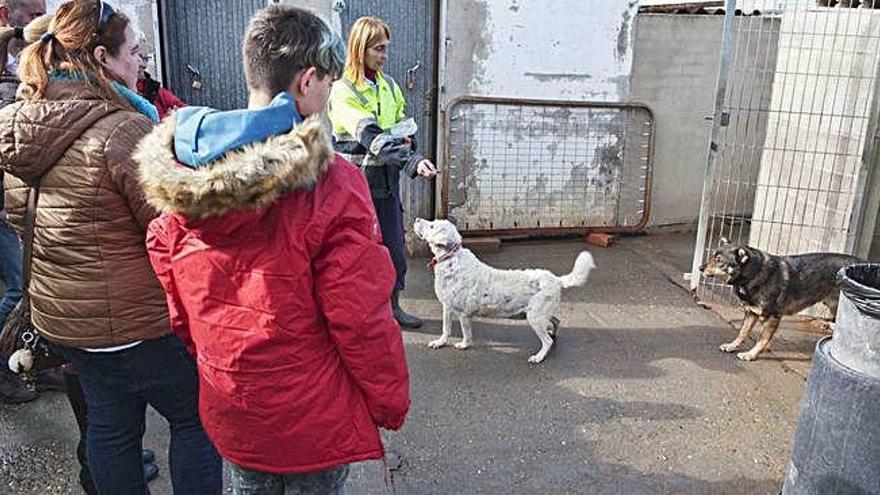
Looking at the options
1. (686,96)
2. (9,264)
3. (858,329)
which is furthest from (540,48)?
(9,264)

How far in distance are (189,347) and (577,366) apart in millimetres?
2705

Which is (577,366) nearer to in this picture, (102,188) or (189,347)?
(189,347)

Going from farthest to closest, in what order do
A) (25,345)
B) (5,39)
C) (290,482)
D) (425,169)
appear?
(425,169)
(5,39)
(25,345)
(290,482)

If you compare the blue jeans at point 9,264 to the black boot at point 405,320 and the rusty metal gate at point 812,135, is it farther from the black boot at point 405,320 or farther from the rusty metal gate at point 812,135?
the rusty metal gate at point 812,135

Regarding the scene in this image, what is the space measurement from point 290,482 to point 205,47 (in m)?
4.50

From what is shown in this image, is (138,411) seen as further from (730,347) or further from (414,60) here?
(414,60)

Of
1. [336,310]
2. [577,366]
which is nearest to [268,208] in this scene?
[336,310]

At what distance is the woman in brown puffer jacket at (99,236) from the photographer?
196 cm

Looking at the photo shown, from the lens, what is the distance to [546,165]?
6.44 meters

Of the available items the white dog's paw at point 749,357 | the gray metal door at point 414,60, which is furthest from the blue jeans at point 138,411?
the gray metal door at point 414,60

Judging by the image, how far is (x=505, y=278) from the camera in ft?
13.6

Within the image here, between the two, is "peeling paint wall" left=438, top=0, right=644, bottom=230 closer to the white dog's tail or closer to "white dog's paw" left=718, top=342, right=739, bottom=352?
the white dog's tail

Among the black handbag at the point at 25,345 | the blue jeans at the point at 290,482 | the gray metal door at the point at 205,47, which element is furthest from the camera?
the gray metal door at the point at 205,47

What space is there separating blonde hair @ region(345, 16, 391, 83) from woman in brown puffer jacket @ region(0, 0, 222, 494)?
1815 millimetres
